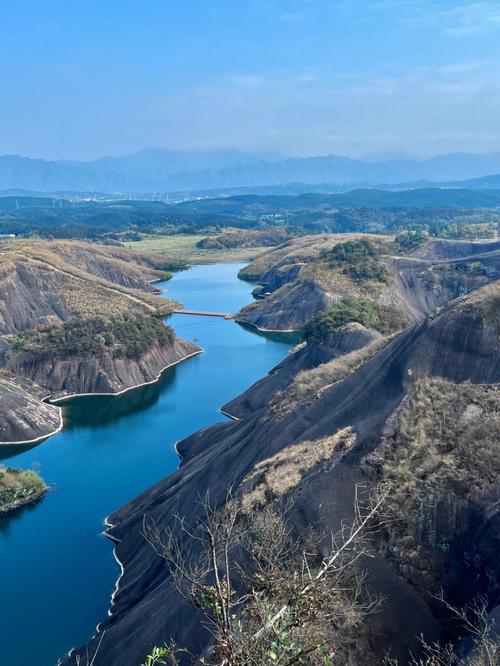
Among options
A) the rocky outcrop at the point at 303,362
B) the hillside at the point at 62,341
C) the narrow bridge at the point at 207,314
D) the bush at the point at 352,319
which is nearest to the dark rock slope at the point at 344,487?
the rocky outcrop at the point at 303,362

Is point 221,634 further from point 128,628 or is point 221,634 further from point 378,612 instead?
point 128,628

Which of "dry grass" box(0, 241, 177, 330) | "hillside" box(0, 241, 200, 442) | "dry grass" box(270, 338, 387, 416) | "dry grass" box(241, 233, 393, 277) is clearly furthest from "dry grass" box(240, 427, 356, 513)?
"dry grass" box(241, 233, 393, 277)

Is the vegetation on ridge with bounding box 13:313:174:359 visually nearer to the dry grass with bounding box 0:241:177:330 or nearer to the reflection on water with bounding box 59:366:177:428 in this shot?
the reflection on water with bounding box 59:366:177:428

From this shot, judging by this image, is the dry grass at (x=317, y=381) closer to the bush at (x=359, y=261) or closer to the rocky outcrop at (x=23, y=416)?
the rocky outcrop at (x=23, y=416)

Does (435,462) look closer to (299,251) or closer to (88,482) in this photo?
(88,482)

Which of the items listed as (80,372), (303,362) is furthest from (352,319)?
(80,372)
